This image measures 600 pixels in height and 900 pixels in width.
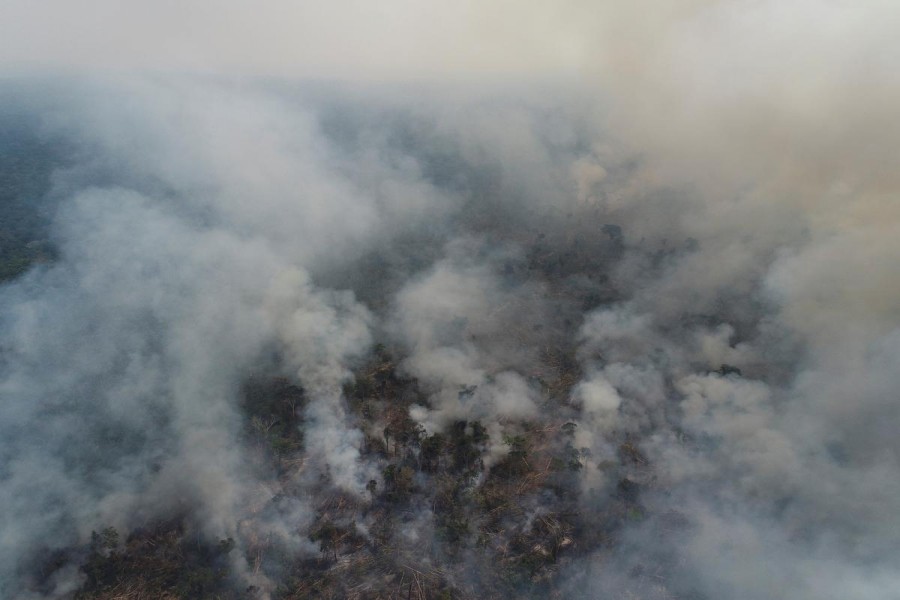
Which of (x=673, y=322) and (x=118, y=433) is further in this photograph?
(x=673, y=322)

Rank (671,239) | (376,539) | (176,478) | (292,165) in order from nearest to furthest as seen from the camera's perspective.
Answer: (376,539), (176,478), (671,239), (292,165)

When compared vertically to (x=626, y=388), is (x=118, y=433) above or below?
below

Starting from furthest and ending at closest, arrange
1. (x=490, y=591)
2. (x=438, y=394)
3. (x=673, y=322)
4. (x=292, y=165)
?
(x=292, y=165), (x=673, y=322), (x=438, y=394), (x=490, y=591)

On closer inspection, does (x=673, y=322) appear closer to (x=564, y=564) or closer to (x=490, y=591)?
(x=564, y=564)

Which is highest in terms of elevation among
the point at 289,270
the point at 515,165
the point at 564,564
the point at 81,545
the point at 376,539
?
the point at 515,165

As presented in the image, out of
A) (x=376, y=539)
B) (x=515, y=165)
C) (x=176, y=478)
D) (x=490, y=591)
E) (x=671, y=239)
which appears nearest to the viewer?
(x=490, y=591)

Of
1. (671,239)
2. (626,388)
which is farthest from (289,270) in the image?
(671,239)

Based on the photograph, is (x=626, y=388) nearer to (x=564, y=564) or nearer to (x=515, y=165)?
(x=564, y=564)

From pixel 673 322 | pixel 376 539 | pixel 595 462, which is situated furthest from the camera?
pixel 673 322

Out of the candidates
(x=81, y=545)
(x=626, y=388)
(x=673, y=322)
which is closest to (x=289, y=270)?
(x=81, y=545)
